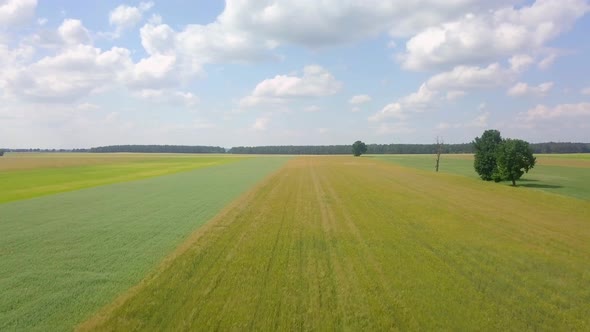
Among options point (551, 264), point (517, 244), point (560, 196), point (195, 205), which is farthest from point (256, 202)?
point (560, 196)

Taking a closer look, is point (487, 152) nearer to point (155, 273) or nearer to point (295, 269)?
point (295, 269)

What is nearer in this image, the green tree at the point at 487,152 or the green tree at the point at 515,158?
the green tree at the point at 515,158

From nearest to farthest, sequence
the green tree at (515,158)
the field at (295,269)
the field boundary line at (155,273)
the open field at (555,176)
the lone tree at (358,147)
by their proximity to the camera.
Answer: the field boundary line at (155,273) < the field at (295,269) < the open field at (555,176) < the green tree at (515,158) < the lone tree at (358,147)

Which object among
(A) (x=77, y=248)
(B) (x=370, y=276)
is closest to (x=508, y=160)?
(B) (x=370, y=276)

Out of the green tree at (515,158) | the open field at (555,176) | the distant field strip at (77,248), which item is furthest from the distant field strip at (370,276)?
the green tree at (515,158)

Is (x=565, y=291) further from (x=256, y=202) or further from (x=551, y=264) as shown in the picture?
(x=256, y=202)

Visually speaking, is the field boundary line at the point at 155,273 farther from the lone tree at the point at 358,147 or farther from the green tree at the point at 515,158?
the lone tree at the point at 358,147
